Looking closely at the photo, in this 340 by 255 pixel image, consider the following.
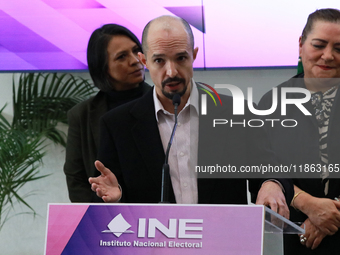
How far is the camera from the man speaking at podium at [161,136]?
193 cm

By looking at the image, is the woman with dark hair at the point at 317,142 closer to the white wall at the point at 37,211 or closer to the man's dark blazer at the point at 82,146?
the man's dark blazer at the point at 82,146

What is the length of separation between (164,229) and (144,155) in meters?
0.63

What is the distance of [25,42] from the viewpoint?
4.28 metres

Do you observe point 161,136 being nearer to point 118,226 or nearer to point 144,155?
point 144,155

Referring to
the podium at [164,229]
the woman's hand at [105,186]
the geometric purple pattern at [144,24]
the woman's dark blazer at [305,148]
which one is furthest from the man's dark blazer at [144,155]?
the geometric purple pattern at [144,24]

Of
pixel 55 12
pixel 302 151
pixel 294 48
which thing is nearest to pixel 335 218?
pixel 302 151

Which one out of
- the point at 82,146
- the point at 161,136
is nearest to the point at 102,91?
the point at 82,146

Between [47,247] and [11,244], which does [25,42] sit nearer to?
[11,244]

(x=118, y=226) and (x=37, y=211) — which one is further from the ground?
(x=37, y=211)

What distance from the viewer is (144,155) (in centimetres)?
198

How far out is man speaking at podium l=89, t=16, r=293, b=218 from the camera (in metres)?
1.93

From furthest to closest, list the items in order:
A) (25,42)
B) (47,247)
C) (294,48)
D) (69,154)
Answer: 1. (25,42)
2. (294,48)
3. (69,154)
4. (47,247)

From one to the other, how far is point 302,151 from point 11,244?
3.24 m

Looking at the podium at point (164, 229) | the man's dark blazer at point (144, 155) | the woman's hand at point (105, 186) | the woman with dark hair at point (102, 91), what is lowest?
the podium at point (164, 229)
